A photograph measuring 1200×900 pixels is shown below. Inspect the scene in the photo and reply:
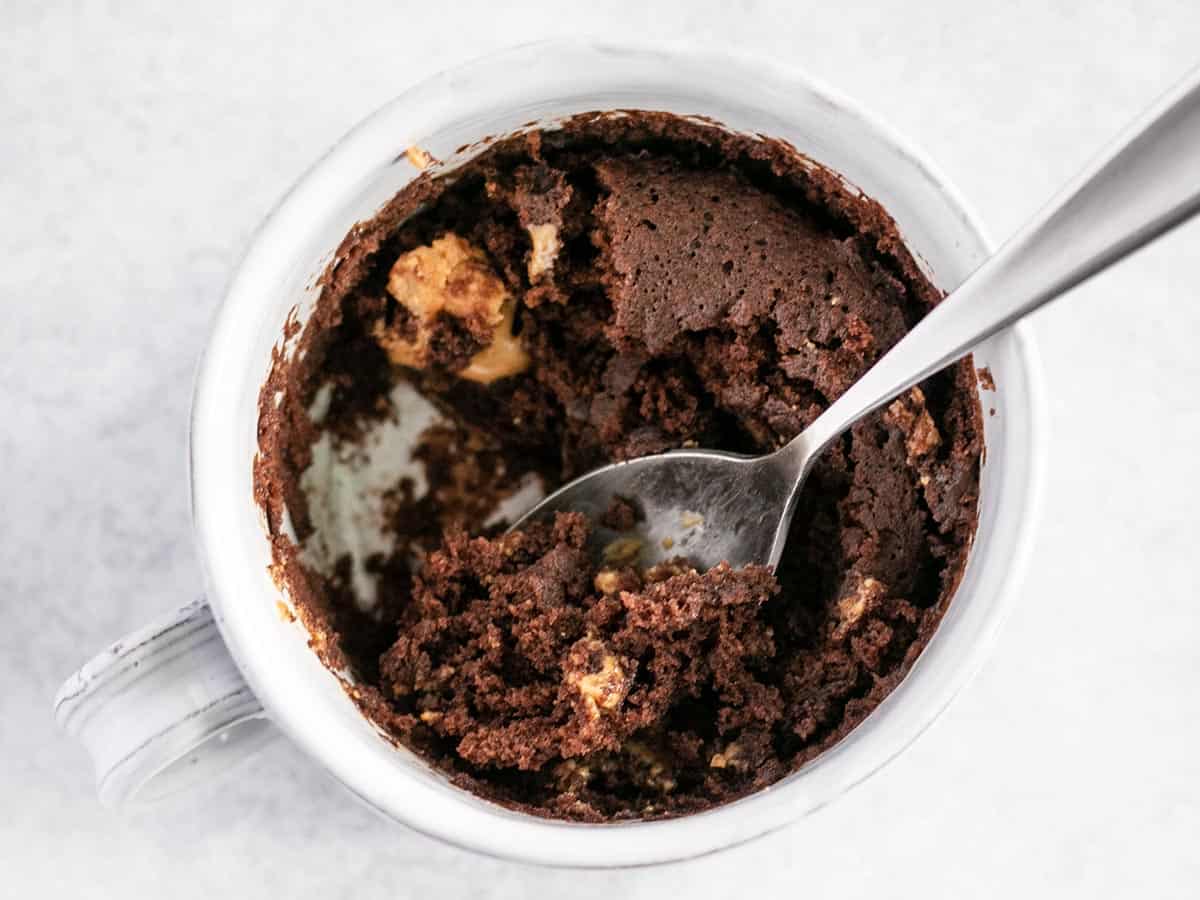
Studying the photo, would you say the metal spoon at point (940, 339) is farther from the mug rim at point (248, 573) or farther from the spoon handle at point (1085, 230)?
the mug rim at point (248, 573)

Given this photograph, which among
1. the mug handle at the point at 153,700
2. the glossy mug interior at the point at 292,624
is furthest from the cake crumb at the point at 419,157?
the mug handle at the point at 153,700

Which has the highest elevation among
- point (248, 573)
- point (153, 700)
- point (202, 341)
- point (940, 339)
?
point (202, 341)

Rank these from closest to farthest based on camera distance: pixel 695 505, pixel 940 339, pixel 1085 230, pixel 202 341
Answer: pixel 1085 230, pixel 940 339, pixel 695 505, pixel 202 341

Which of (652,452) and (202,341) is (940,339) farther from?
(202,341)

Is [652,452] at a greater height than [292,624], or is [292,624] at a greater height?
[652,452]

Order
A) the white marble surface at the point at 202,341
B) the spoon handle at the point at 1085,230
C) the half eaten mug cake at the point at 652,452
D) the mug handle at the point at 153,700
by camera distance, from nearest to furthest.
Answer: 1. the spoon handle at the point at 1085,230
2. the mug handle at the point at 153,700
3. the half eaten mug cake at the point at 652,452
4. the white marble surface at the point at 202,341

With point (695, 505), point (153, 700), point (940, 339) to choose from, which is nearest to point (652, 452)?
point (695, 505)

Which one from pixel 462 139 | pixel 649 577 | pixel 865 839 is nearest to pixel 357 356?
pixel 462 139
